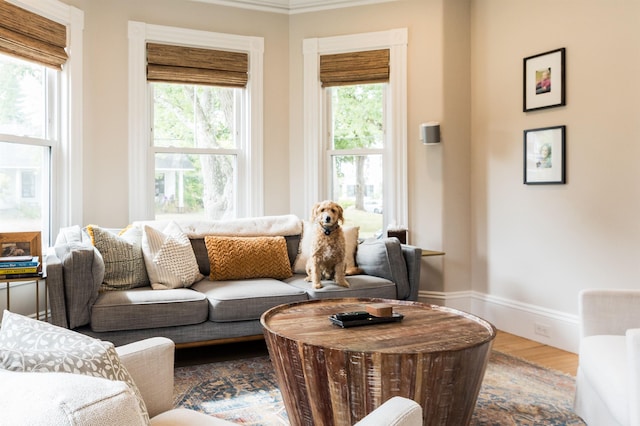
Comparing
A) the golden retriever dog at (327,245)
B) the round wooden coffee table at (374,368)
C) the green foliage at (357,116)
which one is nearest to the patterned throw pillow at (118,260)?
the golden retriever dog at (327,245)

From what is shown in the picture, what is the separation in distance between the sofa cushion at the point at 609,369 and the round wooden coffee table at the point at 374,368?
0.42m

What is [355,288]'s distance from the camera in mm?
3410

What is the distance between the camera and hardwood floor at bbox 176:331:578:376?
10.5 ft

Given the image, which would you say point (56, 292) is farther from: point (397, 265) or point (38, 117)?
point (397, 265)

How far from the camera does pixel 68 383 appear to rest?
0.74 m

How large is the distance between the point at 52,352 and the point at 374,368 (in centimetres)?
109

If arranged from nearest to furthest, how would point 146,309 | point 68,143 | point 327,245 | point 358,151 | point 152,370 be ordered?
point 152,370, point 146,309, point 327,245, point 68,143, point 358,151

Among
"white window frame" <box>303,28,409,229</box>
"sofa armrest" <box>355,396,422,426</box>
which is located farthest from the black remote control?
"white window frame" <box>303,28,409,229</box>

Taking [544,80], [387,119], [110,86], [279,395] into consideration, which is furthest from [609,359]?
[110,86]

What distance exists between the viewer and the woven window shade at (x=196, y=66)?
164 inches

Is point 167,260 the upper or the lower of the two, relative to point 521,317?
upper

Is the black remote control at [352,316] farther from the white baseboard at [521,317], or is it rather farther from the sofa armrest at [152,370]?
the white baseboard at [521,317]

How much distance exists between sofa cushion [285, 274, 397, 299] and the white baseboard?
89cm

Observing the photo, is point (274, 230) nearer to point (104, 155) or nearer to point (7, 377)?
point (104, 155)
